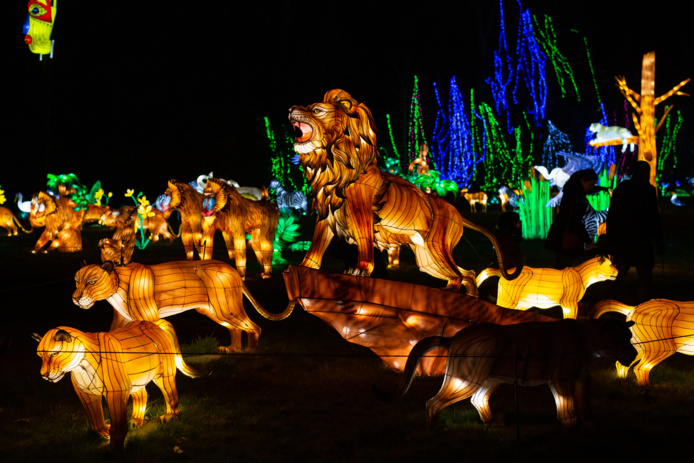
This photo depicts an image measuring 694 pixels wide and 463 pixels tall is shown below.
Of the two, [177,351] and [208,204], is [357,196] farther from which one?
[208,204]

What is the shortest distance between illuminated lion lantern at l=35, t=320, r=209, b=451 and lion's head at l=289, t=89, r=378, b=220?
1.75m

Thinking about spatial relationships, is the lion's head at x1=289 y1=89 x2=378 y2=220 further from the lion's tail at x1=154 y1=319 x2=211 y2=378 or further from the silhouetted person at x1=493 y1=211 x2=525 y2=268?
the silhouetted person at x1=493 y1=211 x2=525 y2=268

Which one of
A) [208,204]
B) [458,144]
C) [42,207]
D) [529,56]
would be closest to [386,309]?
[208,204]

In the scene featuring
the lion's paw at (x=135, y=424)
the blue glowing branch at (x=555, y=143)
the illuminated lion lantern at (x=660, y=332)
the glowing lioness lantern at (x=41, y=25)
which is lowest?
the lion's paw at (x=135, y=424)

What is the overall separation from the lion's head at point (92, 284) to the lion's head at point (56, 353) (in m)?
0.78

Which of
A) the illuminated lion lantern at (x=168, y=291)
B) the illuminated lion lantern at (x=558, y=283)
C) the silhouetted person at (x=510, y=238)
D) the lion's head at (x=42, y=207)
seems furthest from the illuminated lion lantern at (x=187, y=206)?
the illuminated lion lantern at (x=558, y=283)

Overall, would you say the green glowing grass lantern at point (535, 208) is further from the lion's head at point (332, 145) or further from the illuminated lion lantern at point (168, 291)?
the lion's head at point (332, 145)

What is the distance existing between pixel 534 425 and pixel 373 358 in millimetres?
2111

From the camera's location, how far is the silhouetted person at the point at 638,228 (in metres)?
7.28

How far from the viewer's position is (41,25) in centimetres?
1784

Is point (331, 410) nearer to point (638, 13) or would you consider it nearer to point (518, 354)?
point (518, 354)

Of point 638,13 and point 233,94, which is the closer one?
point 638,13

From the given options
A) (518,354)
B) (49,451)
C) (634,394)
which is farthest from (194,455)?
(634,394)

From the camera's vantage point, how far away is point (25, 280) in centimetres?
1214
